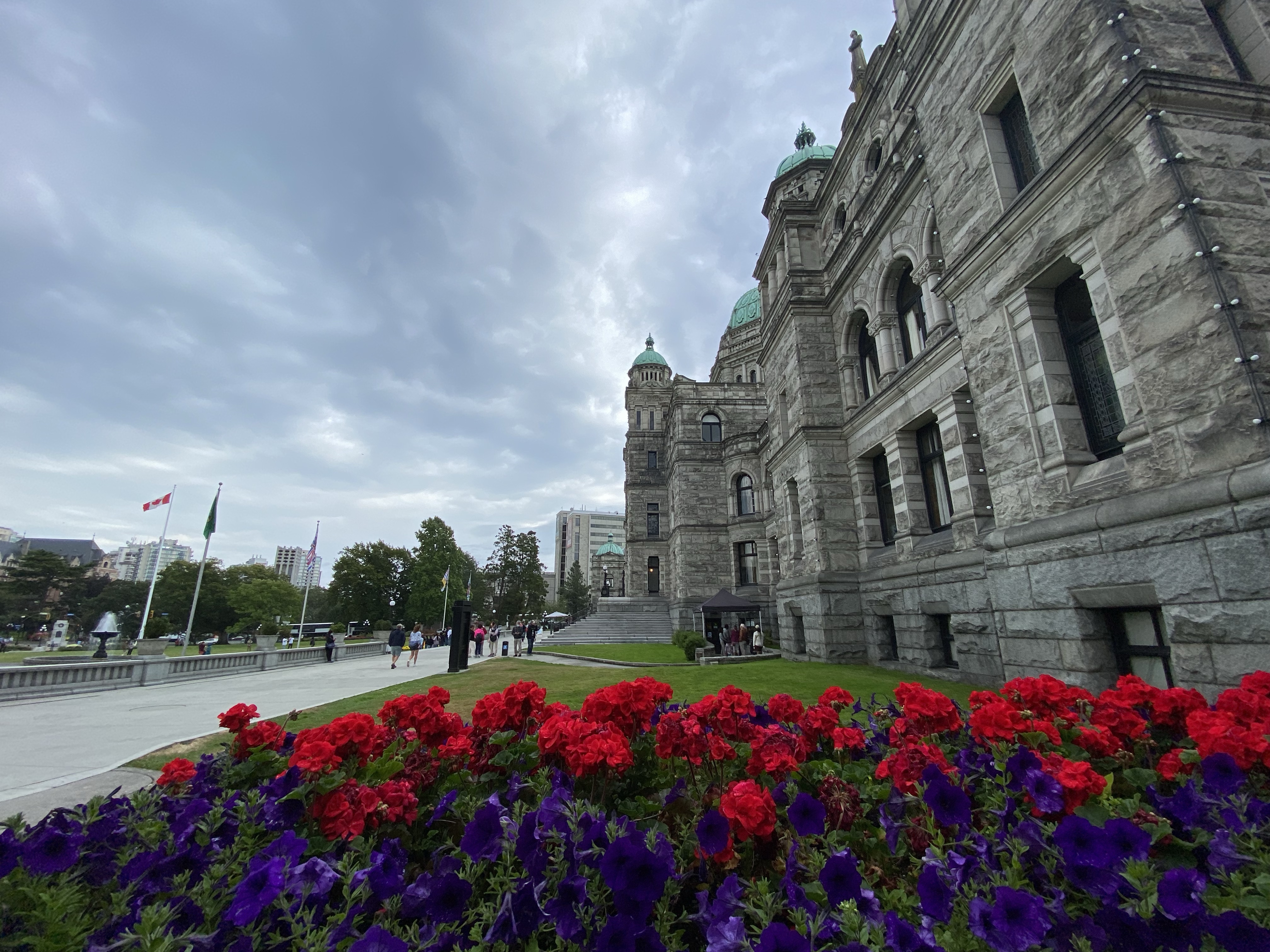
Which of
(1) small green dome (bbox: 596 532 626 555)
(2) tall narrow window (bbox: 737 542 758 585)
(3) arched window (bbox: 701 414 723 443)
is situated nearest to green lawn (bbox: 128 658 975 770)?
(2) tall narrow window (bbox: 737 542 758 585)

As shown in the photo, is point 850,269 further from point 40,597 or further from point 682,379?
point 40,597

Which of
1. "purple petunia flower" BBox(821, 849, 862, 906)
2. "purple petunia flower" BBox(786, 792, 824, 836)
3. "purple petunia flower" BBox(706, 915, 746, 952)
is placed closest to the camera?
"purple petunia flower" BBox(706, 915, 746, 952)

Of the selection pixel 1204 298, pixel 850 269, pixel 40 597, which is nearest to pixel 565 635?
pixel 850 269

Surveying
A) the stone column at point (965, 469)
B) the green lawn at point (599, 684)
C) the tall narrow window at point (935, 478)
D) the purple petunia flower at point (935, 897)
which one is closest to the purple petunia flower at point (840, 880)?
the purple petunia flower at point (935, 897)

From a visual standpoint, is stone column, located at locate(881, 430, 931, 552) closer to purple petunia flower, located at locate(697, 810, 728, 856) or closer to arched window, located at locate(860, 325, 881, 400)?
arched window, located at locate(860, 325, 881, 400)

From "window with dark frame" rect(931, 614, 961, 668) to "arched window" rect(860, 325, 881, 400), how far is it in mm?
6728

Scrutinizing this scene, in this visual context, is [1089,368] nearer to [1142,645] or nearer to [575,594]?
[1142,645]

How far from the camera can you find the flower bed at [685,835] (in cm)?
190

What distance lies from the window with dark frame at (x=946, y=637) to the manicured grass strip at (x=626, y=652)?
10.0m

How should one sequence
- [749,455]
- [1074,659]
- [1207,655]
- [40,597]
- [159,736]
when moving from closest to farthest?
[1207,655] < [1074,659] < [159,736] < [749,455] < [40,597]

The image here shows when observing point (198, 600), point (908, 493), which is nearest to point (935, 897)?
point (908, 493)

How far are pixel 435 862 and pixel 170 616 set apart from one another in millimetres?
80368

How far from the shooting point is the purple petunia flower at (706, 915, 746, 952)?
1.84m

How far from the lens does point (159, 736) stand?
28.4 ft
